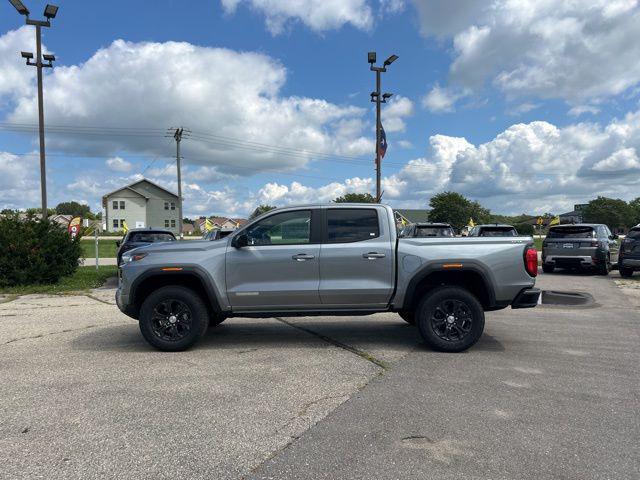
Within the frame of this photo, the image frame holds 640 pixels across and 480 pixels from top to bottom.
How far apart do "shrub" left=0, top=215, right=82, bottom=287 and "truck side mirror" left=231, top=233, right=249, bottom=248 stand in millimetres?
9314

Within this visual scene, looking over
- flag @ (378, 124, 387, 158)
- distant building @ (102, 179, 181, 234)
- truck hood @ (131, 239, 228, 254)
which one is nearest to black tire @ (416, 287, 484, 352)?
truck hood @ (131, 239, 228, 254)

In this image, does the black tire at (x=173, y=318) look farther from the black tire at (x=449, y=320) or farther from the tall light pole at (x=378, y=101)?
the tall light pole at (x=378, y=101)

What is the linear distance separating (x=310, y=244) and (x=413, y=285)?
1.37m

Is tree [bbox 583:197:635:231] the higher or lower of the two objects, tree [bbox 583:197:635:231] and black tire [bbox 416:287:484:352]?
the higher

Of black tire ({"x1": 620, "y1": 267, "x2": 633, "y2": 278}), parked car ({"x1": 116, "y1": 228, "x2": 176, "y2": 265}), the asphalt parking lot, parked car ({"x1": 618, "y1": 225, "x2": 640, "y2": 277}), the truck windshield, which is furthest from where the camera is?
the truck windshield

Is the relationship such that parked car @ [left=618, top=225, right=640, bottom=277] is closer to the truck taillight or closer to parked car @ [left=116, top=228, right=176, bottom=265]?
the truck taillight

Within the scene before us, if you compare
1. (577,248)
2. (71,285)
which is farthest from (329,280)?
(577,248)

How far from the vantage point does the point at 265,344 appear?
6637mm

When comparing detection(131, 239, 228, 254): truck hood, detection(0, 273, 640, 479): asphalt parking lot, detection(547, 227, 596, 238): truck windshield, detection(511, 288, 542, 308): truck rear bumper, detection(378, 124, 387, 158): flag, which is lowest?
detection(0, 273, 640, 479): asphalt parking lot

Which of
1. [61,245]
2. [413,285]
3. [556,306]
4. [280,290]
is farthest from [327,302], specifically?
[61,245]

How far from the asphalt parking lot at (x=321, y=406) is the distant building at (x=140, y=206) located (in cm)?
7490

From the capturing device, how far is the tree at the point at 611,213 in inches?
4444

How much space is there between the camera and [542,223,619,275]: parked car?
51.3 feet

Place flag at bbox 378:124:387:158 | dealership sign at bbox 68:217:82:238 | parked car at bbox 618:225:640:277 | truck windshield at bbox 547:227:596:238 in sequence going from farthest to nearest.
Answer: flag at bbox 378:124:387:158 → truck windshield at bbox 547:227:596:238 → dealership sign at bbox 68:217:82:238 → parked car at bbox 618:225:640:277
